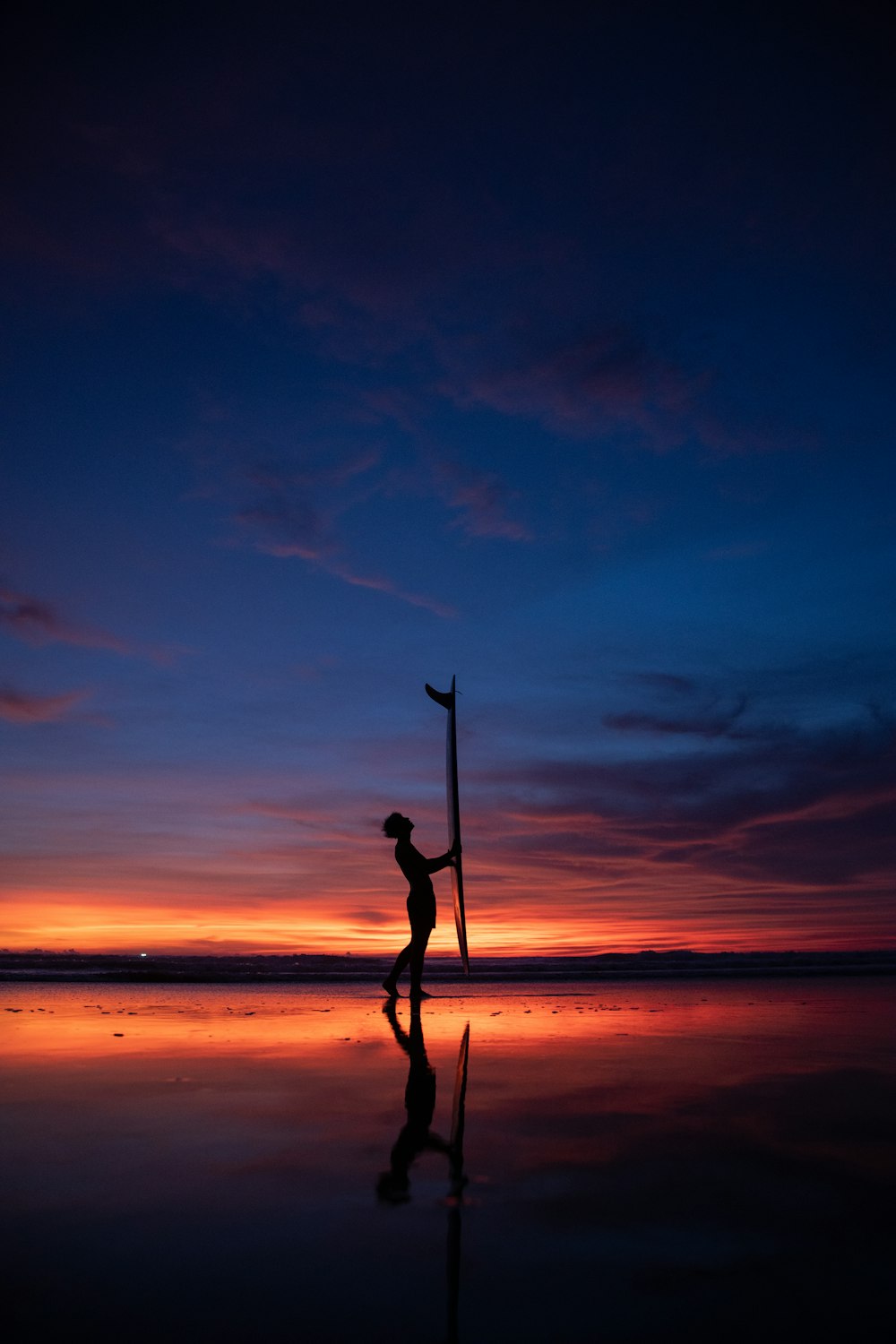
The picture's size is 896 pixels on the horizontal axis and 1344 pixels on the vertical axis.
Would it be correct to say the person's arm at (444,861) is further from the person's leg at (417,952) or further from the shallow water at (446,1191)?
the shallow water at (446,1191)

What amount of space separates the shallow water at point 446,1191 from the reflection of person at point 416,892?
11.7ft

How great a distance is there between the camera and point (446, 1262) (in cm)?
221

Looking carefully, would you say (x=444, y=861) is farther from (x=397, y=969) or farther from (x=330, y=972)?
(x=330, y=972)

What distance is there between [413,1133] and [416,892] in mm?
6428

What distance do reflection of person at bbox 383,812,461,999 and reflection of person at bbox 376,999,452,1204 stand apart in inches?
137

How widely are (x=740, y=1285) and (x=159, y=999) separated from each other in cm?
1046

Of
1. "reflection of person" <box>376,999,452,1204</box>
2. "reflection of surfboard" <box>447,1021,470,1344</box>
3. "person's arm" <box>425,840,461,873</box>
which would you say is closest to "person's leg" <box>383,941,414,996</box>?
"person's arm" <box>425,840,461,873</box>

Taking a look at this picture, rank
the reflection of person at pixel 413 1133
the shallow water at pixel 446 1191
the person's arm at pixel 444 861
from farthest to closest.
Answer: the person's arm at pixel 444 861
the reflection of person at pixel 413 1133
the shallow water at pixel 446 1191

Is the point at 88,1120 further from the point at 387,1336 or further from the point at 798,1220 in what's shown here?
the point at 798,1220

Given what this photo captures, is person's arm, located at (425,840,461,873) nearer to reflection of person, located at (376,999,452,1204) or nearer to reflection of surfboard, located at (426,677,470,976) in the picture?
reflection of surfboard, located at (426,677,470,976)

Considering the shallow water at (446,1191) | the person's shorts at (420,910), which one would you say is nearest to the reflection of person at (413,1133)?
the shallow water at (446,1191)

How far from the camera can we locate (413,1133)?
364 centimetres

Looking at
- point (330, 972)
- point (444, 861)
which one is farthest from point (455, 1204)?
point (330, 972)

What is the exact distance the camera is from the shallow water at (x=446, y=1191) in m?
1.96
